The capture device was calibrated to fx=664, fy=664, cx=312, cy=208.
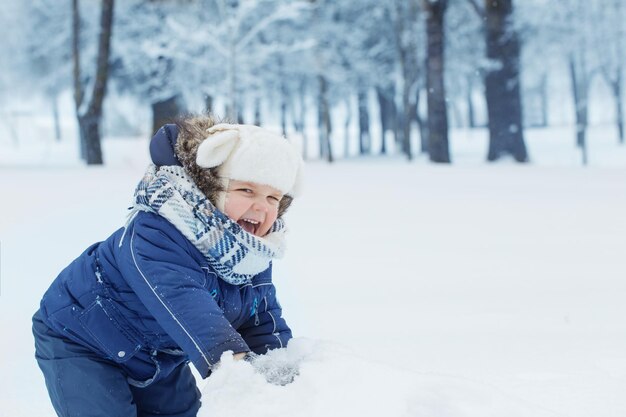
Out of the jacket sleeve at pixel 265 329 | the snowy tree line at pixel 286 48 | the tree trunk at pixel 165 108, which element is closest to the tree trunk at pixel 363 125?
the snowy tree line at pixel 286 48

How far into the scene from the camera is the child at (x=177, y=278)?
1.70 meters

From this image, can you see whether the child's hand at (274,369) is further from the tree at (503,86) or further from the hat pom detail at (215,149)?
the tree at (503,86)

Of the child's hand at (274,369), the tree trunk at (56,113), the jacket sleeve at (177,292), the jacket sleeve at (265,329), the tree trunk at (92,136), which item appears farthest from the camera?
the tree trunk at (56,113)

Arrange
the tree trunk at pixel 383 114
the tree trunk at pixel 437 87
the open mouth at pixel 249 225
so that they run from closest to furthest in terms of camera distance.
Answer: the open mouth at pixel 249 225, the tree trunk at pixel 437 87, the tree trunk at pixel 383 114

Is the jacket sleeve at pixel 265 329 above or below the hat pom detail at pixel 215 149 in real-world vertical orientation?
below

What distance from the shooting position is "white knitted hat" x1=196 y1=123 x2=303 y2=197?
1834 mm

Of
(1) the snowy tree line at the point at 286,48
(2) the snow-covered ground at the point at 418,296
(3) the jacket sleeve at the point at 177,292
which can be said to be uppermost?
(1) the snowy tree line at the point at 286,48

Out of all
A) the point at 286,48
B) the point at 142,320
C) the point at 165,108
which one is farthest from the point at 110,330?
the point at 165,108

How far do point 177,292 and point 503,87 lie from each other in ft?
38.5

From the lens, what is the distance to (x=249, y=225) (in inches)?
75.7

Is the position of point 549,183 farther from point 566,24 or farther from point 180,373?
point 566,24

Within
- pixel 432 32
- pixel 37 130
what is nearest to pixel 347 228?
pixel 432 32

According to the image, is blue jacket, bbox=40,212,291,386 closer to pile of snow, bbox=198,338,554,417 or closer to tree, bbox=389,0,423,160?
pile of snow, bbox=198,338,554,417

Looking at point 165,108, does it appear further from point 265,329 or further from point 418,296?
point 265,329
